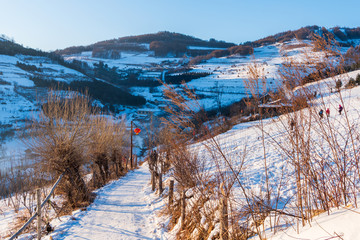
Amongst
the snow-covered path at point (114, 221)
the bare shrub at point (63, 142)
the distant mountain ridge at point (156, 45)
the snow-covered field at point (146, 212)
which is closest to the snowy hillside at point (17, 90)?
the bare shrub at point (63, 142)

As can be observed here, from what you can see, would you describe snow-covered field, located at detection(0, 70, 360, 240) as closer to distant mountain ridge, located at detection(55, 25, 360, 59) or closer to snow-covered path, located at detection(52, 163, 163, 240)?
snow-covered path, located at detection(52, 163, 163, 240)

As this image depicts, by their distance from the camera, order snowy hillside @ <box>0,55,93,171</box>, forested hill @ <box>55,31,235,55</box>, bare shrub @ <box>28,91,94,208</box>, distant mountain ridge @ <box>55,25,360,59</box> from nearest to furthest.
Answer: bare shrub @ <box>28,91,94,208</box> < snowy hillside @ <box>0,55,93,171</box> < distant mountain ridge @ <box>55,25,360,59</box> < forested hill @ <box>55,31,235,55</box>

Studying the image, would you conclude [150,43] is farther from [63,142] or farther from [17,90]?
[63,142]

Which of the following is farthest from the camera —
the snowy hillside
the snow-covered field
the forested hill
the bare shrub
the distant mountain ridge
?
the forested hill

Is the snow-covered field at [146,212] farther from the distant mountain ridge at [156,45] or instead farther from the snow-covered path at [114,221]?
the distant mountain ridge at [156,45]

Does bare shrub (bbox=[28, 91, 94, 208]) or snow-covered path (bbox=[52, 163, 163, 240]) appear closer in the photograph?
snow-covered path (bbox=[52, 163, 163, 240])

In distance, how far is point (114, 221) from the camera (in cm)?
530

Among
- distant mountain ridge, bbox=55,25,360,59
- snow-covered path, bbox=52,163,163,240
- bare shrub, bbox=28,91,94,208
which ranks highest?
distant mountain ridge, bbox=55,25,360,59

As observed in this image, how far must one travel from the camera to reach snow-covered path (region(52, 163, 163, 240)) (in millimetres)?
4551

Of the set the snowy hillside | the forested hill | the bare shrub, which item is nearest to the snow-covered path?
the bare shrub

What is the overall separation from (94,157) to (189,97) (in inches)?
408

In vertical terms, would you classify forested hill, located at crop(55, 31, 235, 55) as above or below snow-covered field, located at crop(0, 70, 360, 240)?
above

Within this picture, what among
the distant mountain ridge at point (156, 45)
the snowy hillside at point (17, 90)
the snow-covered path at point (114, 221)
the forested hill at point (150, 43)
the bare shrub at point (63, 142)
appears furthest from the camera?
the forested hill at point (150, 43)

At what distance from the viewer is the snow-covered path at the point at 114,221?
14.9ft
